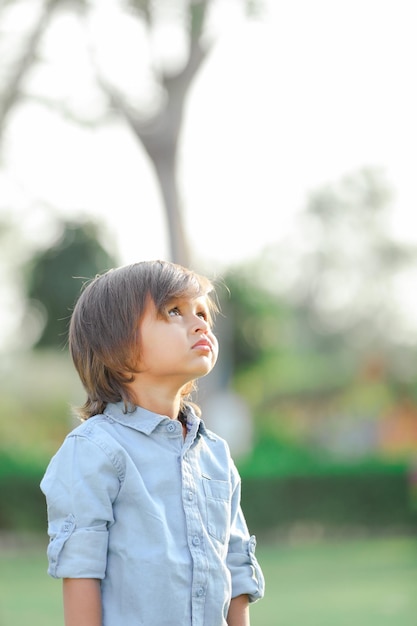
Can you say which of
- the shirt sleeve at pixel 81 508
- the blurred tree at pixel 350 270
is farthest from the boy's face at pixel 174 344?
the blurred tree at pixel 350 270

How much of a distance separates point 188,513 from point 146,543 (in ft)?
0.33

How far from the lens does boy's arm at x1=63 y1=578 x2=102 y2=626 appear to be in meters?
2.16

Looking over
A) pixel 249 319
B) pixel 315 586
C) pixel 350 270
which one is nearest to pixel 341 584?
pixel 315 586

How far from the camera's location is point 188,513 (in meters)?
2.23

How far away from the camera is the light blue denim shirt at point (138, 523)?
2164 mm

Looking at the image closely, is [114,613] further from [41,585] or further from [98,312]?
[41,585]

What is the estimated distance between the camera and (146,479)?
2.23 metres

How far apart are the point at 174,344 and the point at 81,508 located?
0.36 metres

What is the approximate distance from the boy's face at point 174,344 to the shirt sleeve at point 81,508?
20cm

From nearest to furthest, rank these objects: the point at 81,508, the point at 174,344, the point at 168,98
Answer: the point at 81,508 < the point at 174,344 < the point at 168,98

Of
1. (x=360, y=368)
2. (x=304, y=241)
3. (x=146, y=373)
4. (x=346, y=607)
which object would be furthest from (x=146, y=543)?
(x=304, y=241)

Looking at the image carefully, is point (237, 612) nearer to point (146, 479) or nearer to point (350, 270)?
point (146, 479)

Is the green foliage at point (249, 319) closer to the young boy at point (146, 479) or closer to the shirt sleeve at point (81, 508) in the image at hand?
the young boy at point (146, 479)

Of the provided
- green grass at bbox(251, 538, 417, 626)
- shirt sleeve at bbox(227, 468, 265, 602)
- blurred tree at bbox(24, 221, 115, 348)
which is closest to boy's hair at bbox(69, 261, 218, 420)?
shirt sleeve at bbox(227, 468, 265, 602)
